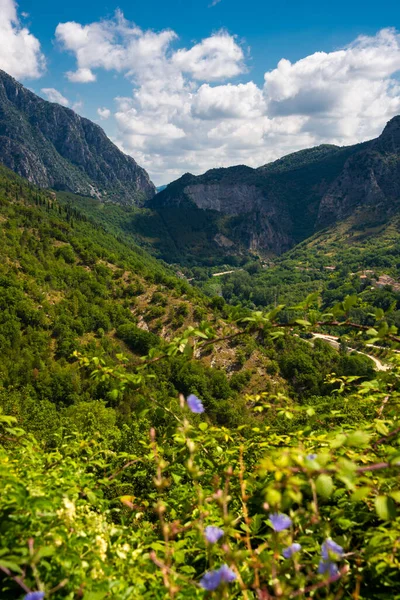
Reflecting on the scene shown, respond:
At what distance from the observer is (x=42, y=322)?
66.2 m

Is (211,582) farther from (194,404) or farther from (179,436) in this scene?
(179,436)

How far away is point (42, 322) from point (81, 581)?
70783 millimetres

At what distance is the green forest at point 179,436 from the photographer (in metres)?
1.93

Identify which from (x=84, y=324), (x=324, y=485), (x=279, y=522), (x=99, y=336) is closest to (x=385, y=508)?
(x=324, y=485)

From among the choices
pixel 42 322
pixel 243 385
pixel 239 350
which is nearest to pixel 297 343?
pixel 239 350

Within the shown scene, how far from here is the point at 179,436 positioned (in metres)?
3.54

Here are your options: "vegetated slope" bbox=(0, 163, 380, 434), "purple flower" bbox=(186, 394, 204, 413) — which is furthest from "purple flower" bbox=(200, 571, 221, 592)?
"vegetated slope" bbox=(0, 163, 380, 434)

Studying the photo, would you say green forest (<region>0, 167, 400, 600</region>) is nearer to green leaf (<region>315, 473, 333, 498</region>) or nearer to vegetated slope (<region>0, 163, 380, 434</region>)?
green leaf (<region>315, 473, 333, 498</region>)

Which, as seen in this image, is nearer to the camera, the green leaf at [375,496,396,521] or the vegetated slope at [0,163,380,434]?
the green leaf at [375,496,396,521]

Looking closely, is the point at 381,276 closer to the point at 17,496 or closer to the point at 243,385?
the point at 243,385

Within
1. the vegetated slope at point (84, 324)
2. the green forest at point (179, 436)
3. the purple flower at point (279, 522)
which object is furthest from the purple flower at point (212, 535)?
the vegetated slope at point (84, 324)

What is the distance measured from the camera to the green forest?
1935 mm

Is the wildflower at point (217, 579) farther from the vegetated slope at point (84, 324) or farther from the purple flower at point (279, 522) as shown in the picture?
the vegetated slope at point (84, 324)

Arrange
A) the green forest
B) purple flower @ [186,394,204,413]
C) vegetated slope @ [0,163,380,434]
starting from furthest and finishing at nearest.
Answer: vegetated slope @ [0,163,380,434] → purple flower @ [186,394,204,413] → the green forest
